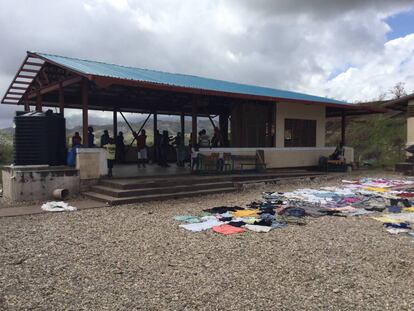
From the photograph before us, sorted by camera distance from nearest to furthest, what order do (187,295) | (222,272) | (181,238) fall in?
1. (187,295)
2. (222,272)
3. (181,238)

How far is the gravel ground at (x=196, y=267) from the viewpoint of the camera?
3883 millimetres

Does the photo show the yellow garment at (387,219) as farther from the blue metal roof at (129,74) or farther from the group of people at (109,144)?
the group of people at (109,144)

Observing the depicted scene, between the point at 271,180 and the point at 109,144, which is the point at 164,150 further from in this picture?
the point at 271,180

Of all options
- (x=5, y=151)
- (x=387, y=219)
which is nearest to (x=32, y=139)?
(x=387, y=219)

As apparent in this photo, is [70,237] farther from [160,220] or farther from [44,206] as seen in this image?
[44,206]

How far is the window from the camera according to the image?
1703cm

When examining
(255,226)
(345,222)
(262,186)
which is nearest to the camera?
(255,226)

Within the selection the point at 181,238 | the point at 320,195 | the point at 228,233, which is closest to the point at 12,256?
the point at 181,238

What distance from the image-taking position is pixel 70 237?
252 inches

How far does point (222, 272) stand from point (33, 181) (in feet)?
22.7

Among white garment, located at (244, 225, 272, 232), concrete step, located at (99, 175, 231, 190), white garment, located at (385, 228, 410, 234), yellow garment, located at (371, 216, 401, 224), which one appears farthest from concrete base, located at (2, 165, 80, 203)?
white garment, located at (385, 228, 410, 234)

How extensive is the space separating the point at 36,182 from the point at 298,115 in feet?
38.3

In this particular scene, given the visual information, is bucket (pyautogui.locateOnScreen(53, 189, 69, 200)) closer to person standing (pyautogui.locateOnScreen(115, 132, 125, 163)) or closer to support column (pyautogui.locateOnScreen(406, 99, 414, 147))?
person standing (pyautogui.locateOnScreen(115, 132, 125, 163))

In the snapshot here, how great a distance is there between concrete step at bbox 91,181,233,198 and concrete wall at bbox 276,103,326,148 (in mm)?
5417
